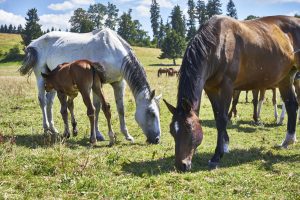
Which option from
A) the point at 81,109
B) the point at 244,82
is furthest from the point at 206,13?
the point at 244,82

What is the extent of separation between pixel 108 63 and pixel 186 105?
146 inches

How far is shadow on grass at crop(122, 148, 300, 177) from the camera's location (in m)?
6.05

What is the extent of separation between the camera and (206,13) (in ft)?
333

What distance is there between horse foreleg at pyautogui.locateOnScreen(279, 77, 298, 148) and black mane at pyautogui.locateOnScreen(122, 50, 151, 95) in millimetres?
3168

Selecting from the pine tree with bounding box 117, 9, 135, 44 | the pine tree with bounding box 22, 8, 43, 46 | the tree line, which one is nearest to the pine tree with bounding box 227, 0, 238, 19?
the tree line

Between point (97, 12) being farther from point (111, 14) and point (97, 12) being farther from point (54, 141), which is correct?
point (54, 141)

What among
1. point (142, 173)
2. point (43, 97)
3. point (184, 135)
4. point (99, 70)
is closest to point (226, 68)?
point (184, 135)

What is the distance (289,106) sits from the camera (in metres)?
8.55

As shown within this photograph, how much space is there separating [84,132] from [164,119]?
3.22 m

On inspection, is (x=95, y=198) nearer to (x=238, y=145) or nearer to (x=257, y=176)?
(x=257, y=176)

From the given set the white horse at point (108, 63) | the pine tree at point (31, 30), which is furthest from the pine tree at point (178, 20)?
the white horse at point (108, 63)

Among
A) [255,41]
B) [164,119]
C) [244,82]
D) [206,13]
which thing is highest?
[206,13]

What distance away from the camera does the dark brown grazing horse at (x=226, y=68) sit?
5.88 metres

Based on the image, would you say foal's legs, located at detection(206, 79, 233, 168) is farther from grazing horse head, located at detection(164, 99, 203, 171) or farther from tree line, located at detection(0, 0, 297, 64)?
tree line, located at detection(0, 0, 297, 64)
